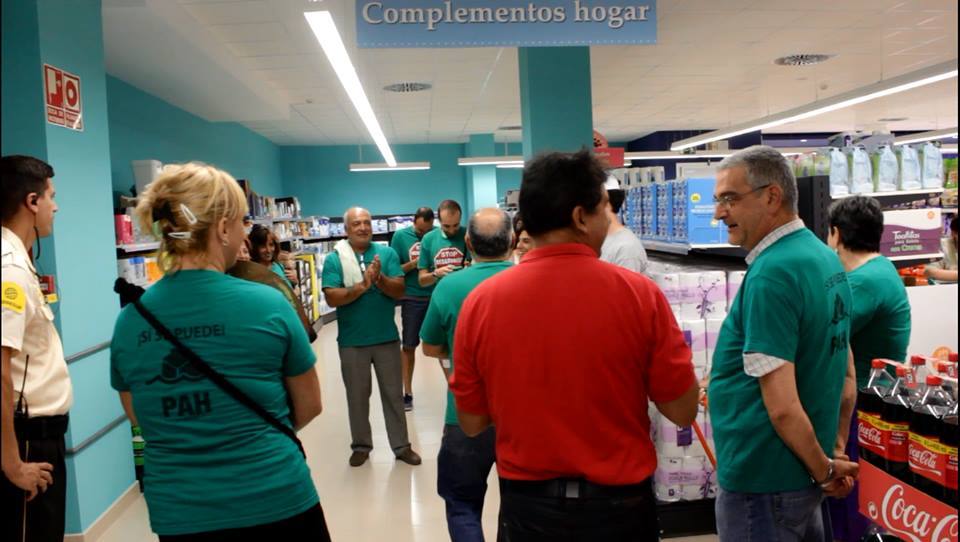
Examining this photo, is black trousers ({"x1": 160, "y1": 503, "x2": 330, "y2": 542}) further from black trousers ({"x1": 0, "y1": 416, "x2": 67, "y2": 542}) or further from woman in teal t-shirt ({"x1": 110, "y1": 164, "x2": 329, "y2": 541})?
black trousers ({"x1": 0, "y1": 416, "x2": 67, "y2": 542})

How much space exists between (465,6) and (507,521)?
3085 mm

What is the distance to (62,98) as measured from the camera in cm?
382

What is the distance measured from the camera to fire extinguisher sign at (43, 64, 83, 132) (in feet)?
12.0

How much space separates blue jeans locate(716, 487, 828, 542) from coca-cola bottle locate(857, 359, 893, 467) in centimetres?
77

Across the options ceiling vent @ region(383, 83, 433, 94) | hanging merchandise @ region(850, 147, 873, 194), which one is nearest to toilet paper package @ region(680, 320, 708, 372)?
hanging merchandise @ region(850, 147, 873, 194)

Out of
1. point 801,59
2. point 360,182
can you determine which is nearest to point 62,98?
point 801,59

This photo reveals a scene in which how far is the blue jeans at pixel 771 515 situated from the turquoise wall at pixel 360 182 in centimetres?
1637

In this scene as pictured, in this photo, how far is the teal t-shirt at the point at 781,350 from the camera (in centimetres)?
182

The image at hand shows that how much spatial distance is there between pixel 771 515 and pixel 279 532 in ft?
4.32

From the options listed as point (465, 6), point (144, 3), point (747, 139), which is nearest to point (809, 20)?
point (465, 6)

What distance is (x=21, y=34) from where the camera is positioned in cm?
360

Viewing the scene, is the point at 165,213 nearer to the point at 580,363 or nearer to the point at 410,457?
the point at 580,363

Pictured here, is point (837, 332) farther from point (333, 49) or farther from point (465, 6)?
point (333, 49)

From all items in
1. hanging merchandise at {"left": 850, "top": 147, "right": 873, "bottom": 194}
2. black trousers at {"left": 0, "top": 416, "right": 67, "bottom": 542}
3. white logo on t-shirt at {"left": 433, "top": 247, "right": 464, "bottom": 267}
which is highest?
hanging merchandise at {"left": 850, "top": 147, "right": 873, "bottom": 194}
